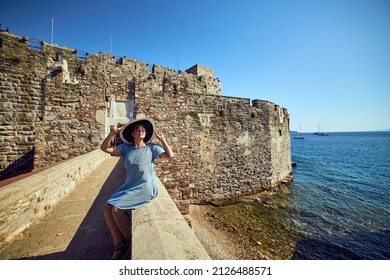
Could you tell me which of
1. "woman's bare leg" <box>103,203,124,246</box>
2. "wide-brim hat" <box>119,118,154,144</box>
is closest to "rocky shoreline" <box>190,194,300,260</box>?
"woman's bare leg" <box>103,203,124,246</box>

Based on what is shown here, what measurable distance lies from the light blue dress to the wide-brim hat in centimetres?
28

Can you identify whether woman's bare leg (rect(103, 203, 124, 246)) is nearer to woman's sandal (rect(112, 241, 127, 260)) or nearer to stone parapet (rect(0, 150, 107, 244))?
woman's sandal (rect(112, 241, 127, 260))

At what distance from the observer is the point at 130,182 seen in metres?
2.25

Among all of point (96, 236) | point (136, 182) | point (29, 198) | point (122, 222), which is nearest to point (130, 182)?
point (136, 182)

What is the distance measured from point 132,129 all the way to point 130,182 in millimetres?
859

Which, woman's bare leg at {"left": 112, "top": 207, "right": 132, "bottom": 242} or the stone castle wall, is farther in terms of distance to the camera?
the stone castle wall

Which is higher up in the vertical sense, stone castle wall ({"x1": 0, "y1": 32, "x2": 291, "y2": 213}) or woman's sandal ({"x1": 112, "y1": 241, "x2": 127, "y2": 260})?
stone castle wall ({"x1": 0, "y1": 32, "x2": 291, "y2": 213})

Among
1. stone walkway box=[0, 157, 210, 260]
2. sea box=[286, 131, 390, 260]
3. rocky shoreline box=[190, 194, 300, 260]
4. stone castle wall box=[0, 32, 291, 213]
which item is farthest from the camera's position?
sea box=[286, 131, 390, 260]

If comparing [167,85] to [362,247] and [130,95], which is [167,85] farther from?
[362,247]

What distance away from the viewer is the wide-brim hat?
2.53m

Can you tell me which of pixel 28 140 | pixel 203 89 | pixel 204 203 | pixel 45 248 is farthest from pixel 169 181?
pixel 203 89

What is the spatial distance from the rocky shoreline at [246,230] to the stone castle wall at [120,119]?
1.13 meters

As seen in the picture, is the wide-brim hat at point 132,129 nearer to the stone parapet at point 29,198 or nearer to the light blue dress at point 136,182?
the light blue dress at point 136,182

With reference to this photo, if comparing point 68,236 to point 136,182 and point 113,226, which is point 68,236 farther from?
point 136,182
